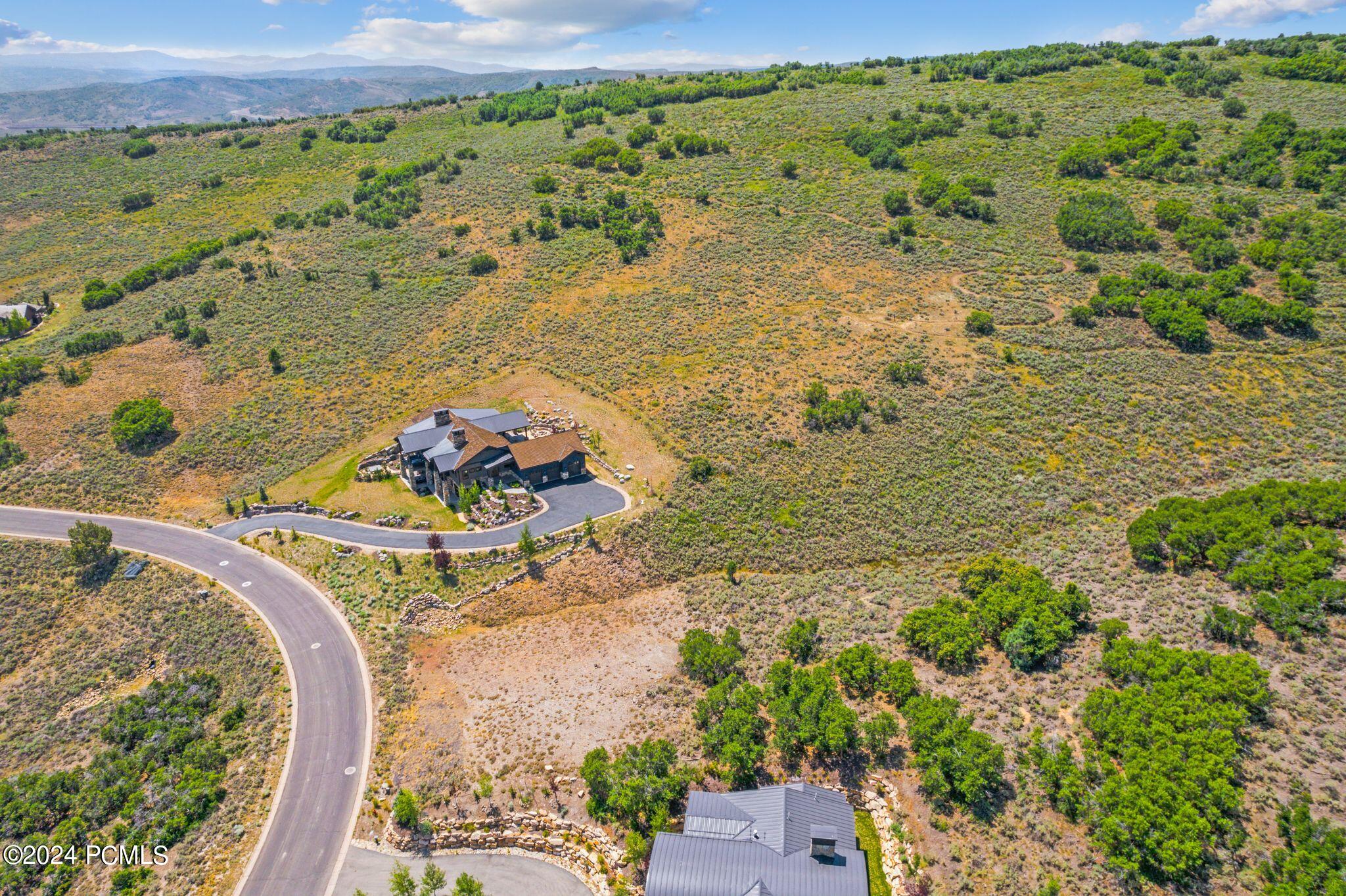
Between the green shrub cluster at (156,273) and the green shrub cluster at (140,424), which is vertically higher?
the green shrub cluster at (156,273)

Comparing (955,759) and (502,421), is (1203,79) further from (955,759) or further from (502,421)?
(955,759)

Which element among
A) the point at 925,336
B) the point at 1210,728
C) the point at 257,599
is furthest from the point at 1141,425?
the point at 257,599

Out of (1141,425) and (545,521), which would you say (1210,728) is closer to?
(1141,425)

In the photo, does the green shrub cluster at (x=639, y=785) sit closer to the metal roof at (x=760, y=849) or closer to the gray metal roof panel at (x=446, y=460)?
the metal roof at (x=760, y=849)

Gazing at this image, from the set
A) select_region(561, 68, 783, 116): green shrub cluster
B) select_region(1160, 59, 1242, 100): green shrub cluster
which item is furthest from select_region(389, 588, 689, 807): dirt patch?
select_region(1160, 59, 1242, 100): green shrub cluster

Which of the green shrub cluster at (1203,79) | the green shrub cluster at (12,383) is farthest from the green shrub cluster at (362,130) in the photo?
the green shrub cluster at (1203,79)

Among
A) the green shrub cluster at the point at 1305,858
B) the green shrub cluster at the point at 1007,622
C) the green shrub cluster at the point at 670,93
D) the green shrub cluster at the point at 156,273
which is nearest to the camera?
the green shrub cluster at the point at 1305,858

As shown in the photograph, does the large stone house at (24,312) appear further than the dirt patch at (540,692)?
Yes
